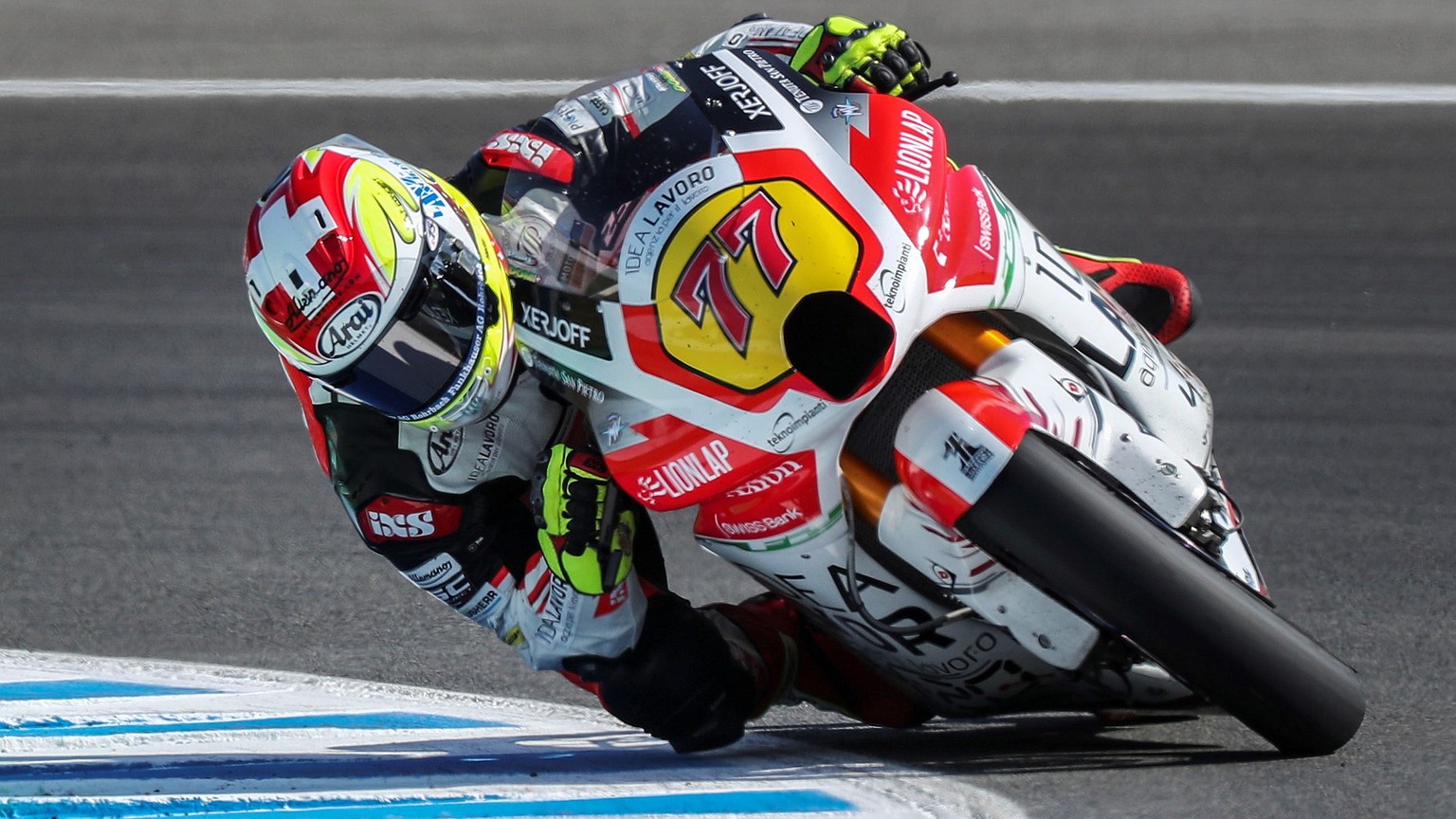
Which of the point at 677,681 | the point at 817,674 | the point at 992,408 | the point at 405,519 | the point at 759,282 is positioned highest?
the point at 759,282

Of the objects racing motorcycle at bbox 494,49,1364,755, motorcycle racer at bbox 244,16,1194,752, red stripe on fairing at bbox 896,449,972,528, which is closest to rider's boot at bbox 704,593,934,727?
motorcycle racer at bbox 244,16,1194,752

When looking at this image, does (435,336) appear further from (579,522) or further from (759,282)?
(759,282)

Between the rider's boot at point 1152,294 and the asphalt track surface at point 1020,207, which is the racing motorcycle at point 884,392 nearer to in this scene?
the asphalt track surface at point 1020,207

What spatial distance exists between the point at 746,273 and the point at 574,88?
4216 millimetres

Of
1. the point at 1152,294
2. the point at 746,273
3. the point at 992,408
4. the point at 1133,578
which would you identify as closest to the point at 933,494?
the point at 992,408

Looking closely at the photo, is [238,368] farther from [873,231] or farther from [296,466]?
[873,231]

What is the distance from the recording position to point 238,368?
564 cm

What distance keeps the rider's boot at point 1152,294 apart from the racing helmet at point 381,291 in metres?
1.51

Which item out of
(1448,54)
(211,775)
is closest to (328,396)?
(211,775)

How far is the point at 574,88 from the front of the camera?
6.63 m

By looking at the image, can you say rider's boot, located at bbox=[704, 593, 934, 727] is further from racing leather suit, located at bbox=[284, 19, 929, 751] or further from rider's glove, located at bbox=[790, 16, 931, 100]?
rider's glove, located at bbox=[790, 16, 931, 100]

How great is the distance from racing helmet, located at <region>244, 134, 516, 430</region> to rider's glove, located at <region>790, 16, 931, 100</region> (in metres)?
0.78

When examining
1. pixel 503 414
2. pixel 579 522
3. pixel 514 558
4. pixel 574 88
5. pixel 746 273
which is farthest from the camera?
pixel 574 88

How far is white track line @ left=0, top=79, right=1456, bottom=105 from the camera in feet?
20.6
